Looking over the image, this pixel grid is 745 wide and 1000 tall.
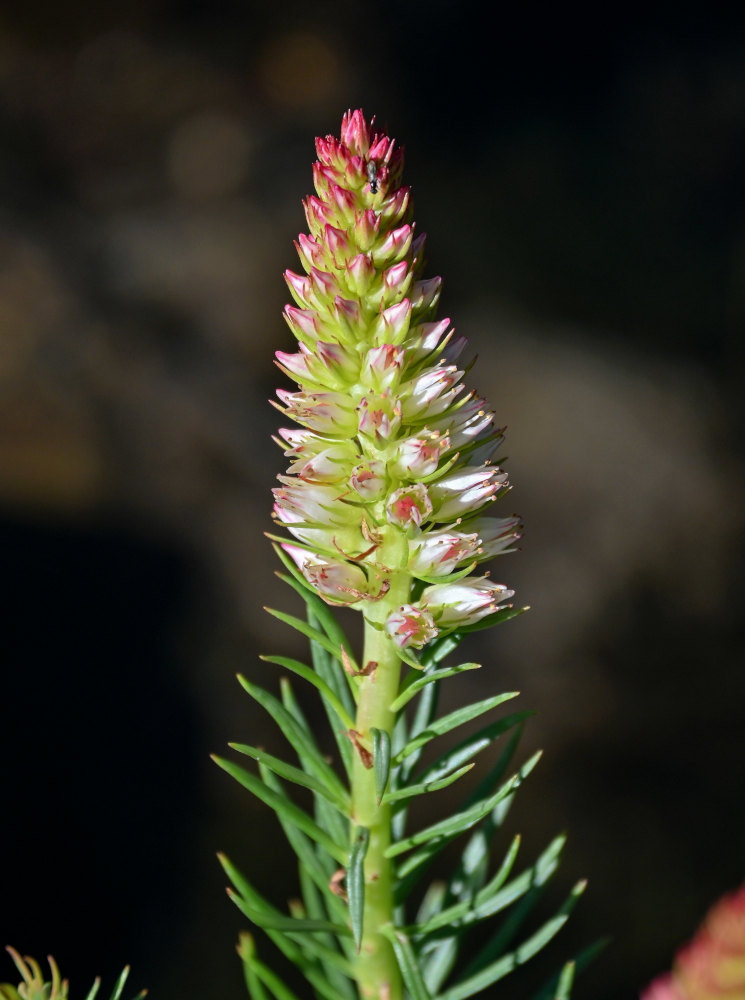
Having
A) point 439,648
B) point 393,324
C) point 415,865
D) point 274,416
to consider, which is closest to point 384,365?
point 393,324

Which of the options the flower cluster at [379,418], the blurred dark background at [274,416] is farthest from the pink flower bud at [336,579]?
the blurred dark background at [274,416]

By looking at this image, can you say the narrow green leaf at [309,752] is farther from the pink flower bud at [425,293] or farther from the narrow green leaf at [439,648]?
the pink flower bud at [425,293]

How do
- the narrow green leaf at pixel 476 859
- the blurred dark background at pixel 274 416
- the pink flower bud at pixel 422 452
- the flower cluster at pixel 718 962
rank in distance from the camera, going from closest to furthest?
the flower cluster at pixel 718 962 < the pink flower bud at pixel 422 452 < the narrow green leaf at pixel 476 859 < the blurred dark background at pixel 274 416

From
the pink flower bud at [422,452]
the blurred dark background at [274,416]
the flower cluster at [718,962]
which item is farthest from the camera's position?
the blurred dark background at [274,416]

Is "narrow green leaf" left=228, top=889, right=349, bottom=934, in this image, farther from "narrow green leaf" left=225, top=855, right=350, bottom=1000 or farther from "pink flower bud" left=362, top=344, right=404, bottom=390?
"pink flower bud" left=362, top=344, right=404, bottom=390

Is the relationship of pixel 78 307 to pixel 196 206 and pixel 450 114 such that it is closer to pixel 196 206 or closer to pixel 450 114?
pixel 196 206

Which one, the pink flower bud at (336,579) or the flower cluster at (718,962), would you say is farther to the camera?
the pink flower bud at (336,579)
